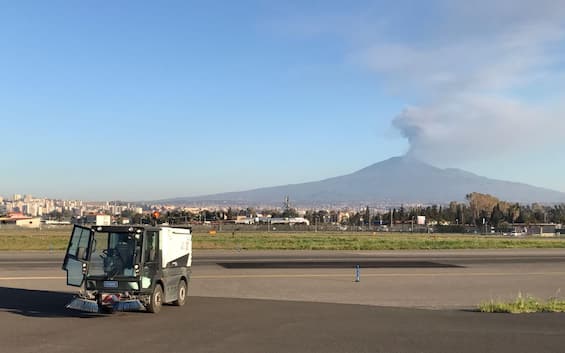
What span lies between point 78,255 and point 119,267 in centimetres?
97

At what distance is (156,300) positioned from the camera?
13617 millimetres

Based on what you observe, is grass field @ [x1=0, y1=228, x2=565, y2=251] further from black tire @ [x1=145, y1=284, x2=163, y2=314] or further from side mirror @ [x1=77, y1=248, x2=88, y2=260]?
side mirror @ [x1=77, y1=248, x2=88, y2=260]

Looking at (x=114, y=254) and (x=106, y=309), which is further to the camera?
(x=114, y=254)

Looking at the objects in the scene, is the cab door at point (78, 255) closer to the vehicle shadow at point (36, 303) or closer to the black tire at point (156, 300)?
the vehicle shadow at point (36, 303)

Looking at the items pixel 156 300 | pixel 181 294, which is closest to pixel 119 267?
pixel 156 300

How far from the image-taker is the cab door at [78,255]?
43.6ft

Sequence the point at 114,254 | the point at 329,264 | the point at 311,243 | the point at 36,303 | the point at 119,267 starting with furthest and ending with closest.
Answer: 1. the point at 311,243
2. the point at 329,264
3. the point at 36,303
4. the point at 114,254
5. the point at 119,267

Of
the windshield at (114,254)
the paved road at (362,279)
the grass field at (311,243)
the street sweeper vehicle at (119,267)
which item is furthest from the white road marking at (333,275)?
the grass field at (311,243)

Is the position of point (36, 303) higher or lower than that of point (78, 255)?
lower

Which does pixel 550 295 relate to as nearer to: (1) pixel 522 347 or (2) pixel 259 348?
(1) pixel 522 347

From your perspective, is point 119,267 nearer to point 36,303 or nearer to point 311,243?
point 36,303

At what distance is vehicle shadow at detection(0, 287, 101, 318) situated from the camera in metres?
13.8

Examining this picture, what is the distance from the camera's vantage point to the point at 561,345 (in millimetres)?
10164

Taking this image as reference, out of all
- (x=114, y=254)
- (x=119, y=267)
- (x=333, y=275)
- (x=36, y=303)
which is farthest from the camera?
(x=333, y=275)
